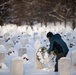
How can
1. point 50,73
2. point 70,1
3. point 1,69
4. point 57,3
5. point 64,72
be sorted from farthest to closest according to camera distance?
point 57,3, point 70,1, point 1,69, point 50,73, point 64,72

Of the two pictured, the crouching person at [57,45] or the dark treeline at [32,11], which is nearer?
the crouching person at [57,45]

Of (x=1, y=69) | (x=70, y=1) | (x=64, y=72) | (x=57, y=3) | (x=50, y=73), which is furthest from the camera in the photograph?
(x=57, y=3)

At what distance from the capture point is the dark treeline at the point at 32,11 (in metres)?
41.1

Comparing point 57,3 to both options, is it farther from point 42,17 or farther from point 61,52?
point 61,52

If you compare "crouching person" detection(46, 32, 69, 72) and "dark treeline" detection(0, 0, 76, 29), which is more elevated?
"crouching person" detection(46, 32, 69, 72)

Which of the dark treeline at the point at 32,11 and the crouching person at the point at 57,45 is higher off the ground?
the crouching person at the point at 57,45

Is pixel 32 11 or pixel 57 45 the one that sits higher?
pixel 57 45

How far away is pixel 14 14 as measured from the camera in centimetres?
4638

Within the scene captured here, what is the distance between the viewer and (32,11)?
143ft

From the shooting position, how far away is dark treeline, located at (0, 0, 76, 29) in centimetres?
4112

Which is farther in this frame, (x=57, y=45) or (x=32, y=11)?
(x=32, y=11)

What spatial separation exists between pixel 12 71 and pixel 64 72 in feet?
5.47

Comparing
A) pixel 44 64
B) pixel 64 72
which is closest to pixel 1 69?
pixel 44 64

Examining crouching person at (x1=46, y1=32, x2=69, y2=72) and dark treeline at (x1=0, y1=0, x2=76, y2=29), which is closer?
crouching person at (x1=46, y1=32, x2=69, y2=72)
